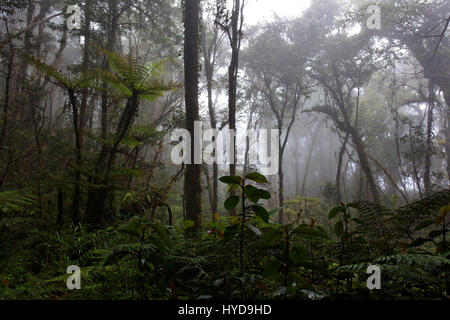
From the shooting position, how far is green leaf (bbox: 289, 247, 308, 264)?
1565 millimetres

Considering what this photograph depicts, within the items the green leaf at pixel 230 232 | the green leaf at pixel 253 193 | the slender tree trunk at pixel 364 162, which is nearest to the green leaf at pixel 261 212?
the green leaf at pixel 253 193

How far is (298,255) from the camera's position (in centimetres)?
158

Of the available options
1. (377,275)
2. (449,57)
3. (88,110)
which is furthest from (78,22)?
(449,57)

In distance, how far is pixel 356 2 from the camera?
11891mm

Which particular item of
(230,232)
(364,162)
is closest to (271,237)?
(230,232)

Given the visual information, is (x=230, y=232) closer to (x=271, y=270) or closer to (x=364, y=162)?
(x=271, y=270)

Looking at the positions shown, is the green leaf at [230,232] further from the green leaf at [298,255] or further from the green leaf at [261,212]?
the green leaf at [298,255]

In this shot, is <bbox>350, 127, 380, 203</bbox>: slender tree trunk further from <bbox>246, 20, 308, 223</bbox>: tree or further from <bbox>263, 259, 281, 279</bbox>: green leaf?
<bbox>263, 259, 281, 279</bbox>: green leaf

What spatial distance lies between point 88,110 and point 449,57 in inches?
530

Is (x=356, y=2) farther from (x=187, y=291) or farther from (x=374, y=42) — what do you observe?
(x=187, y=291)

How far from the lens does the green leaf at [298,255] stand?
1.57 metres

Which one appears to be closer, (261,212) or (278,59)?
(261,212)
